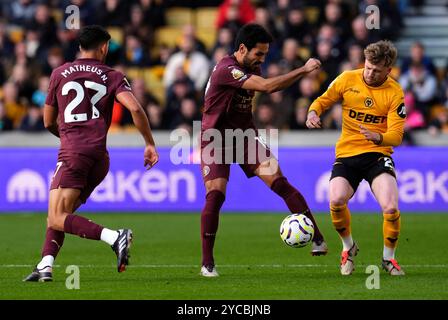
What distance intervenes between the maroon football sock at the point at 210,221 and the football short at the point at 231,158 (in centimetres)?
19

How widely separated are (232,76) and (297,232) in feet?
5.07

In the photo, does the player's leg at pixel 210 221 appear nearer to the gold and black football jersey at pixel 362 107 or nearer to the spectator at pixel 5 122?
the gold and black football jersey at pixel 362 107

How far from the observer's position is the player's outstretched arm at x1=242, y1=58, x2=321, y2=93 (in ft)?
32.1

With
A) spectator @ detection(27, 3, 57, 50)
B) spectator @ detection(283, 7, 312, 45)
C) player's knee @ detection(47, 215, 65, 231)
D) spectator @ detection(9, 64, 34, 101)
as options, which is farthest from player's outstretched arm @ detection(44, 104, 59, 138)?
spectator @ detection(27, 3, 57, 50)

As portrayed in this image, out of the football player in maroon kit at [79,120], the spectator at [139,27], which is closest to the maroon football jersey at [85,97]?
the football player in maroon kit at [79,120]

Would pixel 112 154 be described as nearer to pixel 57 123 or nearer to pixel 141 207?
pixel 141 207

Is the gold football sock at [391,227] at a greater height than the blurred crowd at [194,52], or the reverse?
the blurred crowd at [194,52]

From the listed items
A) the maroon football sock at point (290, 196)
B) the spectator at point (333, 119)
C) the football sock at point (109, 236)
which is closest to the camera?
the football sock at point (109, 236)

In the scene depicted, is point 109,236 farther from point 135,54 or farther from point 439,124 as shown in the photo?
point 135,54

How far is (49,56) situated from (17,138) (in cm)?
267

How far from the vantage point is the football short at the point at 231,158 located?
10.7 meters

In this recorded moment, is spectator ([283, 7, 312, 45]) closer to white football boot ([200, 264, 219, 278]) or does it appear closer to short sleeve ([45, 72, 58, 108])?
white football boot ([200, 264, 219, 278])

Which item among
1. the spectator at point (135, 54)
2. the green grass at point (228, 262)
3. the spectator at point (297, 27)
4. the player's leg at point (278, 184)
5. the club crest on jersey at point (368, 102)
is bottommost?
the green grass at point (228, 262)

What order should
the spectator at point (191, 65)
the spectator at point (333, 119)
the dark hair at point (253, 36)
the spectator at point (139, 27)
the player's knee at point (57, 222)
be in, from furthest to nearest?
the spectator at point (139, 27), the spectator at point (191, 65), the spectator at point (333, 119), the dark hair at point (253, 36), the player's knee at point (57, 222)
